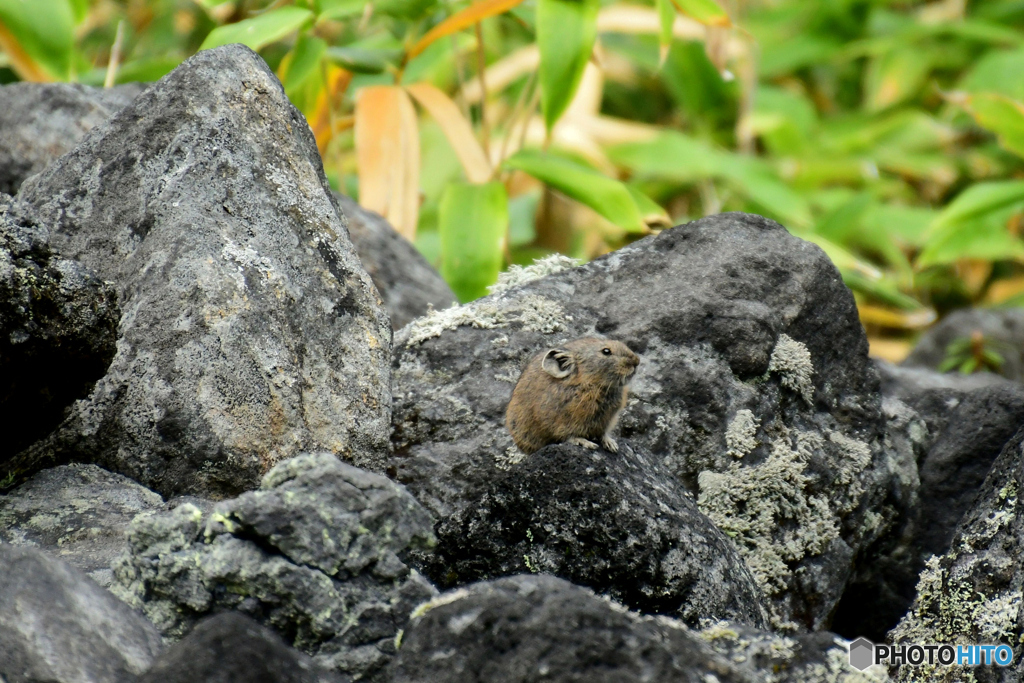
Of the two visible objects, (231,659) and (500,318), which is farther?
(500,318)

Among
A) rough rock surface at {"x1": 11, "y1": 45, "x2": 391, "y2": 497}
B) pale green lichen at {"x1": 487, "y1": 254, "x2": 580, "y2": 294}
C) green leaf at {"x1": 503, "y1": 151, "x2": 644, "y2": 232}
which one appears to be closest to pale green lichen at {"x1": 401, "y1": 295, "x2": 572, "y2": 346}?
pale green lichen at {"x1": 487, "y1": 254, "x2": 580, "y2": 294}

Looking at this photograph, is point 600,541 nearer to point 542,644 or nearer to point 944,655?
point 542,644

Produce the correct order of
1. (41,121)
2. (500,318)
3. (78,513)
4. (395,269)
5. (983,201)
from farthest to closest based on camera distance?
(983,201)
(395,269)
(41,121)
(500,318)
(78,513)

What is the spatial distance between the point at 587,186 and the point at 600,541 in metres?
3.56

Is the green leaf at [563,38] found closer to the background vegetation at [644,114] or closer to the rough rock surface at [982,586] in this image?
the background vegetation at [644,114]

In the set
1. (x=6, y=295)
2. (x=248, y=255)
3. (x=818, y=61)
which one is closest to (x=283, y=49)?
(x=818, y=61)

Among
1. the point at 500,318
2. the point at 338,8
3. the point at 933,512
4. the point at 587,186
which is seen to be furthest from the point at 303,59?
the point at 933,512

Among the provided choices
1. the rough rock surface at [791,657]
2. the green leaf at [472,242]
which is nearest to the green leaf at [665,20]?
the green leaf at [472,242]

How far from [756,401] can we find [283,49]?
286 inches

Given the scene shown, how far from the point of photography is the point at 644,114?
489 inches

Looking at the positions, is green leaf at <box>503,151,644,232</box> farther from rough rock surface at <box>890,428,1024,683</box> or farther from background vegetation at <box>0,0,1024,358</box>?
rough rock surface at <box>890,428,1024,683</box>

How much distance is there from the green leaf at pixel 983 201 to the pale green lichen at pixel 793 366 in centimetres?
325

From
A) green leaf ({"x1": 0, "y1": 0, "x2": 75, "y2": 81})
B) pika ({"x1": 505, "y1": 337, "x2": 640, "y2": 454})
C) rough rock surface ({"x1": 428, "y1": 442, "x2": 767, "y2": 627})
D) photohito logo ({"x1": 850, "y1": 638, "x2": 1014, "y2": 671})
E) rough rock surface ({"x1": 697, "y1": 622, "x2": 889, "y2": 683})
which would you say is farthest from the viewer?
green leaf ({"x1": 0, "y1": 0, "x2": 75, "y2": 81})

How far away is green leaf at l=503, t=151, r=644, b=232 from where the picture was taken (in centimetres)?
650
